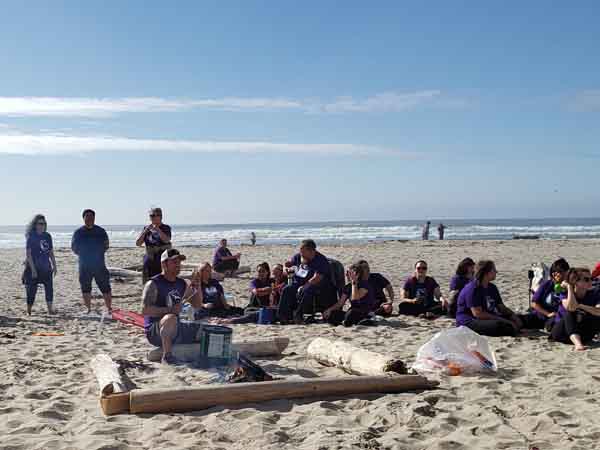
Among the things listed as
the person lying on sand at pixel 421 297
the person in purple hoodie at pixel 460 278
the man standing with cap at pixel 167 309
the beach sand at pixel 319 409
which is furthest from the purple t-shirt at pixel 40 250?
the person in purple hoodie at pixel 460 278

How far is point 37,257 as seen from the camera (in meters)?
9.48

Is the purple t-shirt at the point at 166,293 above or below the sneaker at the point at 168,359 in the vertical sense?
above

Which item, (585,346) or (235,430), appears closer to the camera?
(235,430)

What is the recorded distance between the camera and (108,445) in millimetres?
3783

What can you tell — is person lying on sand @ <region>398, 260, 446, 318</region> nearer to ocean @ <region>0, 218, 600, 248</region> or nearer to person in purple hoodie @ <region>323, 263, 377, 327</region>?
person in purple hoodie @ <region>323, 263, 377, 327</region>

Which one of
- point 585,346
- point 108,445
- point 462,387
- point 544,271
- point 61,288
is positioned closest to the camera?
point 108,445

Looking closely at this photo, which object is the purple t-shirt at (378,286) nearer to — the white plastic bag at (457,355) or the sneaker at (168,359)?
the white plastic bag at (457,355)

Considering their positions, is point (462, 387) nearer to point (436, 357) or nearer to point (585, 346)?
point (436, 357)

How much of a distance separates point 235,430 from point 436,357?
220cm

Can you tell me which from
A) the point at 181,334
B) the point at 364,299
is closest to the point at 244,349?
the point at 181,334

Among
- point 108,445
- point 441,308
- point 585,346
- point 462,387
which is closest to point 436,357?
point 462,387

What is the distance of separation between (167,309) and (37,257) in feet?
13.9

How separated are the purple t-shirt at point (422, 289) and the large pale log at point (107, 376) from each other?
520cm

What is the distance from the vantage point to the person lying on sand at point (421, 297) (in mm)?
9352
